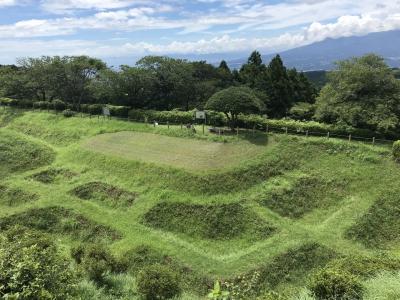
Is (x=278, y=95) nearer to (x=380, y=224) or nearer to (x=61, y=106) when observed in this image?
(x=380, y=224)

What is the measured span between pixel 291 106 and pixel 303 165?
2217 centimetres

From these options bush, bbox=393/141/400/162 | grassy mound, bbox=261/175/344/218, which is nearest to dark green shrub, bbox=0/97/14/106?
grassy mound, bbox=261/175/344/218

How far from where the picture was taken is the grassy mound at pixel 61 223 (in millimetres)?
26281

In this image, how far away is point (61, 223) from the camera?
1099 inches

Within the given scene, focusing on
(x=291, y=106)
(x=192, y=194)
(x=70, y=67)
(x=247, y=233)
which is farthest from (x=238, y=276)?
(x=70, y=67)

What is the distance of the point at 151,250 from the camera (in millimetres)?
23438

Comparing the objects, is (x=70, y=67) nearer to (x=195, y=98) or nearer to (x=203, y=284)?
(x=195, y=98)

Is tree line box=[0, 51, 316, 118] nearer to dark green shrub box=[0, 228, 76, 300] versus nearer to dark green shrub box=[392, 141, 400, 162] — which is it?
dark green shrub box=[392, 141, 400, 162]

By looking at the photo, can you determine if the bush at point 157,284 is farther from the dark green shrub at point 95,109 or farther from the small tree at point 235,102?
the dark green shrub at point 95,109

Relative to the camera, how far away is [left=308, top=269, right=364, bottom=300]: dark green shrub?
11717mm

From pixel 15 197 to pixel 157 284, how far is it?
21.2m

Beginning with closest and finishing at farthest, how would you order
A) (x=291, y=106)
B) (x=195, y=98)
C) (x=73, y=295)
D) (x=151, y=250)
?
(x=73, y=295) < (x=151, y=250) < (x=291, y=106) < (x=195, y=98)

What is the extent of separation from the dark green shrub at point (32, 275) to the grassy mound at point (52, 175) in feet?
75.9

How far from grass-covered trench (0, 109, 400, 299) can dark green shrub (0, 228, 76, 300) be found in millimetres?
6101
